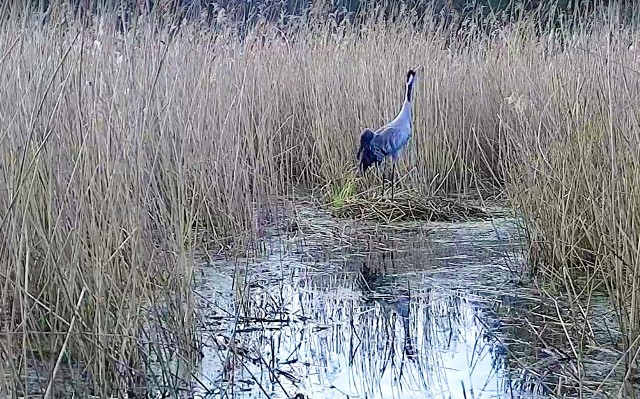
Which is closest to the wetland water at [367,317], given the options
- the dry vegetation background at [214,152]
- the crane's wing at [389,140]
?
the dry vegetation background at [214,152]

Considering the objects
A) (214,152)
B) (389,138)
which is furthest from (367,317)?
(389,138)

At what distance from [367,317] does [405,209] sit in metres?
1.37

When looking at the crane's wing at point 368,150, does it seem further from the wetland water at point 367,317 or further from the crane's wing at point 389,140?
the wetland water at point 367,317

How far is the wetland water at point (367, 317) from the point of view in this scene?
1720 mm

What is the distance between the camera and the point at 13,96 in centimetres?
190

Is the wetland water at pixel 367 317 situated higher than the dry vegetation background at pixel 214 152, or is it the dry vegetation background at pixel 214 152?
the dry vegetation background at pixel 214 152

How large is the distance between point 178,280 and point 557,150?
1.33 meters

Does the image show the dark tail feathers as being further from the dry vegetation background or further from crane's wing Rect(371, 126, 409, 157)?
the dry vegetation background

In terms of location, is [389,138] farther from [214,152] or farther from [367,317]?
[367,317]

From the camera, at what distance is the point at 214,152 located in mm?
2891

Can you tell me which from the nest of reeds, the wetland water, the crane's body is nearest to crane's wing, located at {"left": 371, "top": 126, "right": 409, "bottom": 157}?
the crane's body

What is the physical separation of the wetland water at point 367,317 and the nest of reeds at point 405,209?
0.24 m

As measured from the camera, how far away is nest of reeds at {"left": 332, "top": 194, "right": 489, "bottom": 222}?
Answer: 344cm

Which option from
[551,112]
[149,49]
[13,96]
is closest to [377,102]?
[551,112]
